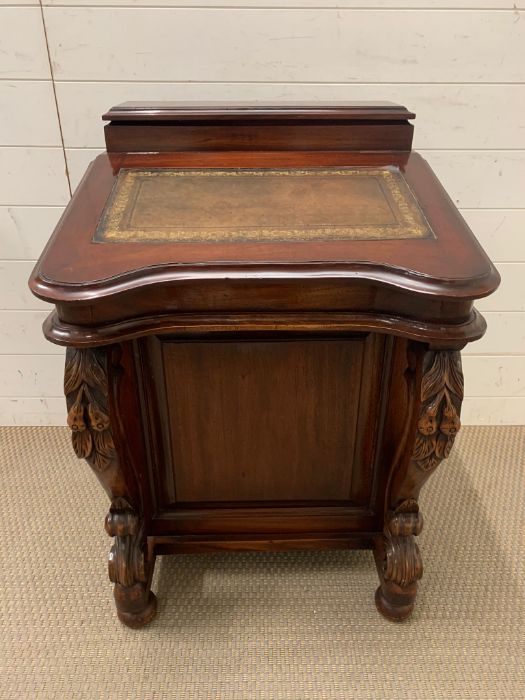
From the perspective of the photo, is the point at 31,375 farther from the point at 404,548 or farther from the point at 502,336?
the point at 502,336

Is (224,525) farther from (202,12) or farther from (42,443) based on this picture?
(202,12)

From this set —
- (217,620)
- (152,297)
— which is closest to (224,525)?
(217,620)

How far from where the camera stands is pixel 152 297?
87 centimetres

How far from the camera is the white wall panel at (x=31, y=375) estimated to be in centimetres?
168

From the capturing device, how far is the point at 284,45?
128 centimetres

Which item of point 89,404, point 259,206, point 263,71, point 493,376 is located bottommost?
point 493,376

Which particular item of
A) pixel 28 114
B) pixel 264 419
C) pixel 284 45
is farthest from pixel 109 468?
pixel 284 45

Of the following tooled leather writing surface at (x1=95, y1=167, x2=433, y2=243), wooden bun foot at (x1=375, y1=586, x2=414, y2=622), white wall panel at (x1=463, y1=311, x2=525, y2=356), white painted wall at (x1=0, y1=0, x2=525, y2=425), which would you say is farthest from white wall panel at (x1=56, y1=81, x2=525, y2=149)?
wooden bun foot at (x1=375, y1=586, x2=414, y2=622)

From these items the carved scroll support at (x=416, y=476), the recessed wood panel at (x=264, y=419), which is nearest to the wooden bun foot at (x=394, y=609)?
the carved scroll support at (x=416, y=476)

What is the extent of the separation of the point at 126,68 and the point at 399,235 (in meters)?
0.72

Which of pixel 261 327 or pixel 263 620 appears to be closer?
pixel 261 327

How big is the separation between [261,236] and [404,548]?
2.18ft

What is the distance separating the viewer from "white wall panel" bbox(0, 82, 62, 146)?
1.32 metres

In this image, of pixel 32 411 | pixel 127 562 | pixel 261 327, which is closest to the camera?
pixel 261 327
